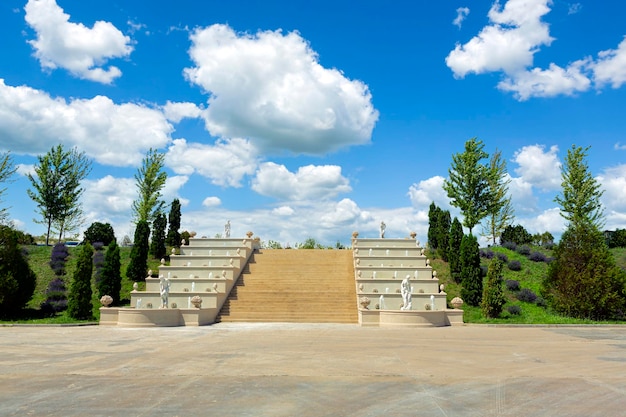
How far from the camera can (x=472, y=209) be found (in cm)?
4128

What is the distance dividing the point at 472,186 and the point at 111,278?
96.9 feet

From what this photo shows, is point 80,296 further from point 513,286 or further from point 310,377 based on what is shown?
point 513,286

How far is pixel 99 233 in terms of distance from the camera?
138ft

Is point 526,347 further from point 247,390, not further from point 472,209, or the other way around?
point 472,209

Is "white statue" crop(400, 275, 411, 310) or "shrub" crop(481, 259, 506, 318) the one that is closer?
"white statue" crop(400, 275, 411, 310)

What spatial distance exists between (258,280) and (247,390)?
21904mm

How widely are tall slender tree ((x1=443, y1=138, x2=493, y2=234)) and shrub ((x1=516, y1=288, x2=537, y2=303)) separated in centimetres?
1347

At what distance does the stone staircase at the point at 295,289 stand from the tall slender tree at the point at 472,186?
42.5 feet

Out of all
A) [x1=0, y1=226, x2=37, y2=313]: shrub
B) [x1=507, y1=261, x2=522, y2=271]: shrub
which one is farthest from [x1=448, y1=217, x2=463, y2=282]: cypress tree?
[x1=0, y1=226, x2=37, y2=313]: shrub

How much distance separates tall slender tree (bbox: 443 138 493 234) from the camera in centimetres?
4112

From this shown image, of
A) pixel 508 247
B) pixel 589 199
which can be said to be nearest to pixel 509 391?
pixel 508 247

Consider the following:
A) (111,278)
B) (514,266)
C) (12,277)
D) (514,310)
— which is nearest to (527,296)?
(514,310)

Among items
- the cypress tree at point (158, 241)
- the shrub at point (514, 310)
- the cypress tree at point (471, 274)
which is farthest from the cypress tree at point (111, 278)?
the shrub at point (514, 310)

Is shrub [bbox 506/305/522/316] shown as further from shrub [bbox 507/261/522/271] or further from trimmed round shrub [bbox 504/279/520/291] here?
shrub [bbox 507/261/522/271]
